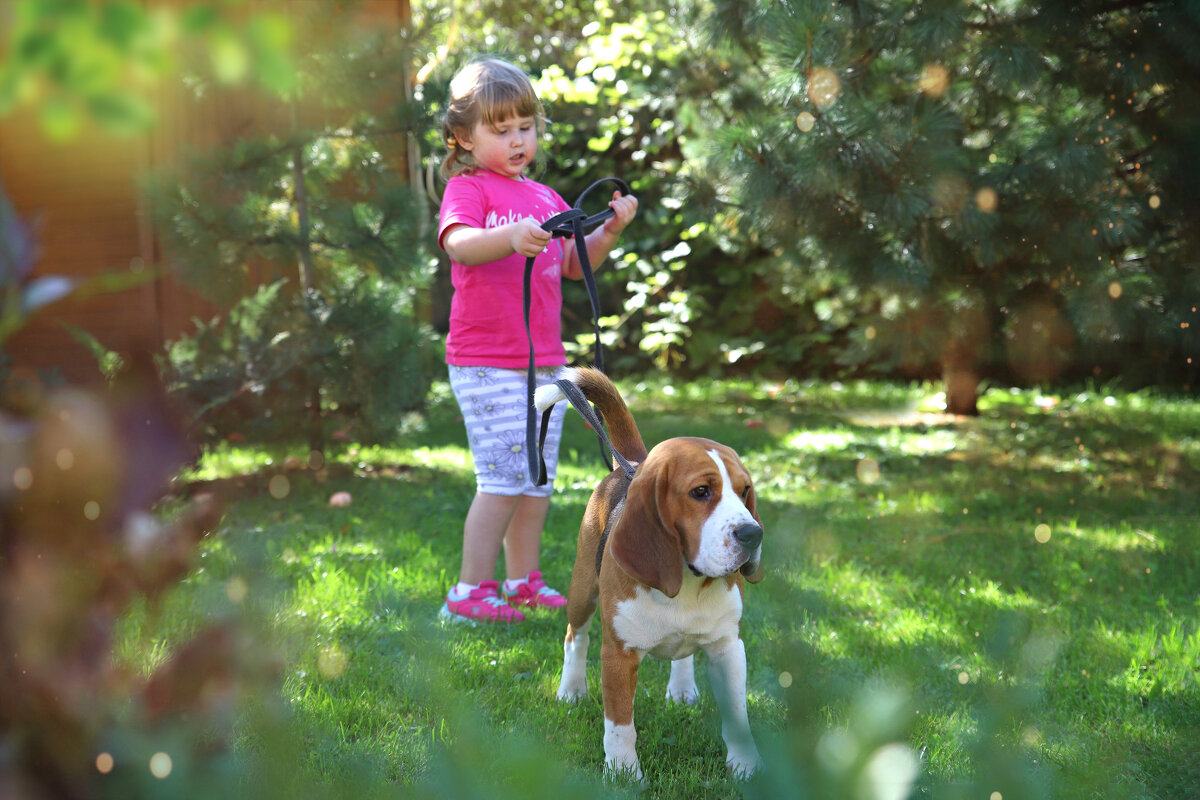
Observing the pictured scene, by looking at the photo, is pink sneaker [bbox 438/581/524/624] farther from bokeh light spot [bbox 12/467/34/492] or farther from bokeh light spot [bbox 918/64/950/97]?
bokeh light spot [bbox 918/64/950/97]

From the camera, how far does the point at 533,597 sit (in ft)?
12.0

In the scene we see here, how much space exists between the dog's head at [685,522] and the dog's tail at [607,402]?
1.71 ft

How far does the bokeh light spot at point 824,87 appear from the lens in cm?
504

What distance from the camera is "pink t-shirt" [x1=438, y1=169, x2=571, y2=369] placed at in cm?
347

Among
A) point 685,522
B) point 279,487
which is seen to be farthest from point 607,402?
point 279,487

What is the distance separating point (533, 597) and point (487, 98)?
180 centimetres

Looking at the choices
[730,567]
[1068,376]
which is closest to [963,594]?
[730,567]

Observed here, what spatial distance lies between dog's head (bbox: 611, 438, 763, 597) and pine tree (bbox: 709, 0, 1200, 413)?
3344 mm

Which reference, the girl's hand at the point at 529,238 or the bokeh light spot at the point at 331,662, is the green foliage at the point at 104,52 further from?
the bokeh light spot at the point at 331,662

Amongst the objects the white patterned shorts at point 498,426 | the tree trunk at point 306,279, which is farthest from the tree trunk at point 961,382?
the white patterned shorts at point 498,426

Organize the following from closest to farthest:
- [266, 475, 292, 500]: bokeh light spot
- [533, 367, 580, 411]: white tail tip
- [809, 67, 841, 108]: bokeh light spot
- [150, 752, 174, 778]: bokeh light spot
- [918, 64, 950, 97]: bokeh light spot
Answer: [150, 752, 174, 778]: bokeh light spot, [533, 367, 580, 411]: white tail tip, [809, 67, 841, 108]: bokeh light spot, [266, 475, 292, 500]: bokeh light spot, [918, 64, 950, 97]: bokeh light spot

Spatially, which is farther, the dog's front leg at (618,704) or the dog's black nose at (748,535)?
the dog's front leg at (618,704)

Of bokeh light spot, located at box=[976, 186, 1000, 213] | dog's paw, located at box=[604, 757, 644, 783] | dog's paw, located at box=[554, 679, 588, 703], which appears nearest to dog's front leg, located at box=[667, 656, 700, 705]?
dog's paw, located at box=[554, 679, 588, 703]

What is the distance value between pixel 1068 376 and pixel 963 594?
6887mm
